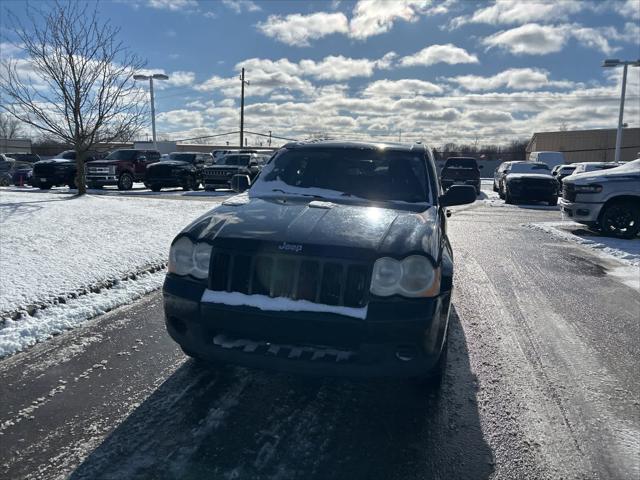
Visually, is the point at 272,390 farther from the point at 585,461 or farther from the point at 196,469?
the point at 585,461

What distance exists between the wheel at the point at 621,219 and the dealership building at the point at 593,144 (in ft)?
192

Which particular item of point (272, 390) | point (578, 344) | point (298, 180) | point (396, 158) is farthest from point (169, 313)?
point (578, 344)

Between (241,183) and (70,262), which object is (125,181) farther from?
(241,183)

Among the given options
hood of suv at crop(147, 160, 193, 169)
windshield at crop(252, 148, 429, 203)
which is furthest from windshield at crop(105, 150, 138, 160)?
windshield at crop(252, 148, 429, 203)

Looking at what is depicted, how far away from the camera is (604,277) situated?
6.86m

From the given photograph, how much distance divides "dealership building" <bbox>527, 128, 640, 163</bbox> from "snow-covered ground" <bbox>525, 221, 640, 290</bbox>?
57.1 m

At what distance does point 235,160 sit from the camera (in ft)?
73.1

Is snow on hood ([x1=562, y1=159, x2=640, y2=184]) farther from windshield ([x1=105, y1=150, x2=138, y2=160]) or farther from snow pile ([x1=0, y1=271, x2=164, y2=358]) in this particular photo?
windshield ([x1=105, y1=150, x2=138, y2=160])

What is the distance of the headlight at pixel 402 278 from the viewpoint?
281cm

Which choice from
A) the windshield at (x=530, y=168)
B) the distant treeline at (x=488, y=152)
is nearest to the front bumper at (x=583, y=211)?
the windshield at (x=530, y=168)

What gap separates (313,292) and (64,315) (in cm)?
310

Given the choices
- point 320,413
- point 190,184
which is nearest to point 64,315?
point 320,413

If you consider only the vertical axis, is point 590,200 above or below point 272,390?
above

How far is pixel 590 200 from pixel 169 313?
32.7 feet
